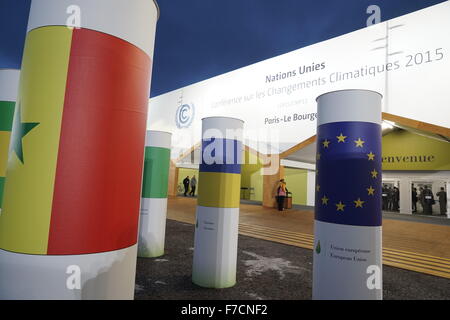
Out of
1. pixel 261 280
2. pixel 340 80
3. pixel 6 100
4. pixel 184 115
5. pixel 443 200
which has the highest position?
pixel 184 115

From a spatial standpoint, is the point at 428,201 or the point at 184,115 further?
the point at 184,115

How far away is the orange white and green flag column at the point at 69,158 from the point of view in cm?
162

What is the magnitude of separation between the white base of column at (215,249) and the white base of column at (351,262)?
1323mm

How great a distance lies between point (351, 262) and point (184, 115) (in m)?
14.3

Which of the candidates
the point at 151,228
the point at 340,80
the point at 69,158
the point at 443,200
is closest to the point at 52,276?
the point at 69,158

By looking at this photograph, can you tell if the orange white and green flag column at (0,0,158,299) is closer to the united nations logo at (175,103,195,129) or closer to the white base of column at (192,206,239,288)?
the white base of column at (192,206,239,288)

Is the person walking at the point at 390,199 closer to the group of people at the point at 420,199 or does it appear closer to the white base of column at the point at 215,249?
the group of people at the point at 420,199

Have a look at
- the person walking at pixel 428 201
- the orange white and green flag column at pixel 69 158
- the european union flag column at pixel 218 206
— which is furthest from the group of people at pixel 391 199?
the orange white and green flag column at pixel 69 158

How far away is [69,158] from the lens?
5.38ft

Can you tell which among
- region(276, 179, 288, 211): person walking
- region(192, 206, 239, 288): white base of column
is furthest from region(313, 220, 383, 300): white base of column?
region(276, 179, 288, 211): person walking

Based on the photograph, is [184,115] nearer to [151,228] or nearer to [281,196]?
[281,196]

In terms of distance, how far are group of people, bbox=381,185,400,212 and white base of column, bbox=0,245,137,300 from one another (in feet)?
46.4
